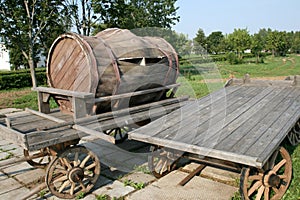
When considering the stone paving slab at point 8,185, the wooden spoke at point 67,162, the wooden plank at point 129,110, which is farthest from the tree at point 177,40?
the stone paving slab at point 8,185

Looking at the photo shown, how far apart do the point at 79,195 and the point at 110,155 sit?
1736 millimetres

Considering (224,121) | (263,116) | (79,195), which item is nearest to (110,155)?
(79,195)

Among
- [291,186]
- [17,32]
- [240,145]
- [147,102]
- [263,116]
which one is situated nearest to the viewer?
[240,145]

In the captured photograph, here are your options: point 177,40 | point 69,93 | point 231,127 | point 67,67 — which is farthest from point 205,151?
point 177,40

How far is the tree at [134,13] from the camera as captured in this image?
615 inches

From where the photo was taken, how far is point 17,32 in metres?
A: 14.4

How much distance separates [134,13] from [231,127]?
1775 cm

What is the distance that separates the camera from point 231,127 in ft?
12.4

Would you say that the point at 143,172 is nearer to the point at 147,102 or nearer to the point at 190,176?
the point at 190,176

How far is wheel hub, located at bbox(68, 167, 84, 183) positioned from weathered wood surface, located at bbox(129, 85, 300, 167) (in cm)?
90

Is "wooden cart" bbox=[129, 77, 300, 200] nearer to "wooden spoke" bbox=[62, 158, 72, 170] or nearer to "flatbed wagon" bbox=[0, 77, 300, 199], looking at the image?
"flatbed wagon" bbox=[0, 77, 300, 199]

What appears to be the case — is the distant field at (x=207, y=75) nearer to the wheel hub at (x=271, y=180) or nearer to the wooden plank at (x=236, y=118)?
the wooden plank at (x=236, y=118)

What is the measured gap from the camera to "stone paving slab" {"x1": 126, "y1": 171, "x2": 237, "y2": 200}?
12.8 ft

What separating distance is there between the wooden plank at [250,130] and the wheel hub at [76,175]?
1.95m
